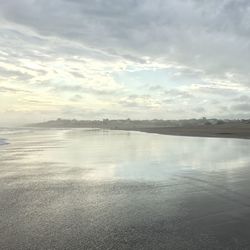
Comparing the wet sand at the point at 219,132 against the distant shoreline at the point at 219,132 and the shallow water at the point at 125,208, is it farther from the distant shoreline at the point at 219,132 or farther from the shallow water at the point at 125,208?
the shallow water at the point at 125,208

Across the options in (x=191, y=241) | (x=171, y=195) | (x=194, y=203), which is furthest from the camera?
(x=171, y=195)

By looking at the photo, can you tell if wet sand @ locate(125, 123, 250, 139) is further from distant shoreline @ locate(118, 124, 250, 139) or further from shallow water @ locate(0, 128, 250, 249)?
shallow water @ locate(0, 128, 250, 249)

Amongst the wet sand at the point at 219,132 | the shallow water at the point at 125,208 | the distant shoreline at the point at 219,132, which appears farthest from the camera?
the wet sand at the point at 219,132

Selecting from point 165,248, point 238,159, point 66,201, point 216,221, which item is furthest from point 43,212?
point 238,159

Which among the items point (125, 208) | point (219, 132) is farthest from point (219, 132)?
point (125, 208)

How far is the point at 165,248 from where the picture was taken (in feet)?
22.4

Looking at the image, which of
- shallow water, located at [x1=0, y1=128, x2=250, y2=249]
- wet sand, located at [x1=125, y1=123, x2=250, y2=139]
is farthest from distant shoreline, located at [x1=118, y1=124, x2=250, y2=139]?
shallow water, located at [x1=0, y1=128, x2=250, y2=249]

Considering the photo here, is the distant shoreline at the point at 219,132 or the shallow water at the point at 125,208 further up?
the distant shoreline at the point at 219,132

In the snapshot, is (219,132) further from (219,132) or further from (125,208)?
(125,208)

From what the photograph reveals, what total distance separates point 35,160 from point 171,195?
12.2 metres

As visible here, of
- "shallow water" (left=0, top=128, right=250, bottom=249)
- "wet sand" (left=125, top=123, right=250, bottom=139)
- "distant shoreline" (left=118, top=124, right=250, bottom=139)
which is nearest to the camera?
"shallow water" (left=0, top=128, right=250, bottom=249)

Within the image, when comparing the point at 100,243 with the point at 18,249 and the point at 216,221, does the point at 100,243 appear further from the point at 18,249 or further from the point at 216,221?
the point at 216,221

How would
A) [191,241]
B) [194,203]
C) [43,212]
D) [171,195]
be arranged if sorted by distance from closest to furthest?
[191,241] < [43,212] < [194,203] < [171,195]

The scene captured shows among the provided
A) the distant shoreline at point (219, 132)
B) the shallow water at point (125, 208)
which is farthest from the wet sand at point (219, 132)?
the shallow water at point (125, 208)
